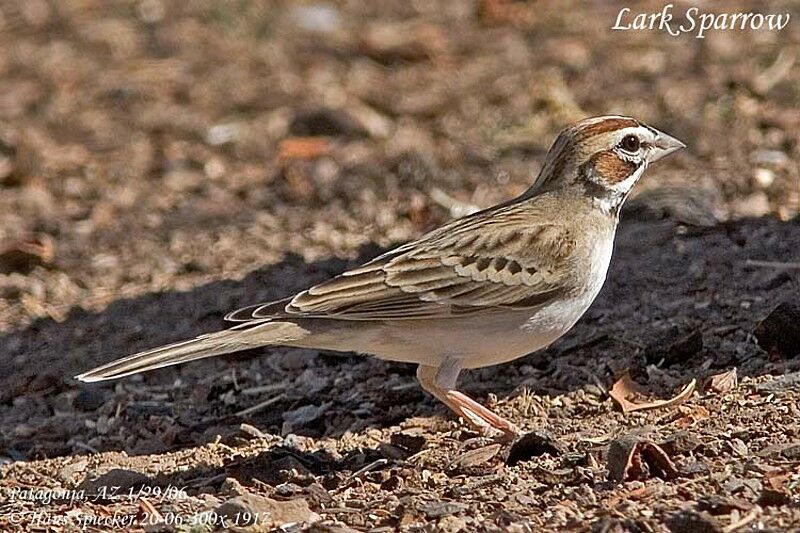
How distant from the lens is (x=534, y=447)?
6.27m

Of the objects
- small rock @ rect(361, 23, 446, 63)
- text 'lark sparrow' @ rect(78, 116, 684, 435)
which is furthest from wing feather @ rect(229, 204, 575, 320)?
small rock @ rect(361, 23, 446, 63)

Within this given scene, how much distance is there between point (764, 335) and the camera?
281 inches

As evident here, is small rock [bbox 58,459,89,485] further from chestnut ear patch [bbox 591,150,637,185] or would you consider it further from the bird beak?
the bird beak

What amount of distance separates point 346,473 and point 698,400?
1627 millimetres

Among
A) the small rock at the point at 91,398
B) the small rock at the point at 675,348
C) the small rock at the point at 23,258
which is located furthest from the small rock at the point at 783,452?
the small rock at the point at 23,258

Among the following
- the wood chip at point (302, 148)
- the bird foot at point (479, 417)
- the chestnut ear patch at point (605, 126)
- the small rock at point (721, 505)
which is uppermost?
the chestnut ear patch at point (605, 126)

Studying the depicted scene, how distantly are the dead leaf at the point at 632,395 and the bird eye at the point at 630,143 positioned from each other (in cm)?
108

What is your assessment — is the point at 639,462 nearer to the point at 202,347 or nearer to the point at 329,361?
the point at 202,347

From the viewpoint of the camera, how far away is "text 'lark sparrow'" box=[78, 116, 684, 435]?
6.69 m

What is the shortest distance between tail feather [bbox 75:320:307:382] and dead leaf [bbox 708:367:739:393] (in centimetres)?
188

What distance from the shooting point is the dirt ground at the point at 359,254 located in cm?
601

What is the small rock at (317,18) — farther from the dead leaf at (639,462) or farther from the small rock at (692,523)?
the small rock at (692,523)

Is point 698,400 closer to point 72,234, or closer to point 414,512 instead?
point 414,512

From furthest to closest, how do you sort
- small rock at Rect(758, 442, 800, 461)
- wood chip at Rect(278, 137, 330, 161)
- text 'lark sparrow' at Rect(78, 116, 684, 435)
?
wood chip at Rect(278, 137, 330, 161)
text 'lark sparrow' at Rect(78, 116, 684, 435)
small rock at Rect(758, 442, 800, 461)
